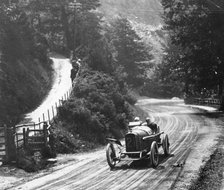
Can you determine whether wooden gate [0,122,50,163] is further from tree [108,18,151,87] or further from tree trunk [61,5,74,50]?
tree [108,18,151,87]

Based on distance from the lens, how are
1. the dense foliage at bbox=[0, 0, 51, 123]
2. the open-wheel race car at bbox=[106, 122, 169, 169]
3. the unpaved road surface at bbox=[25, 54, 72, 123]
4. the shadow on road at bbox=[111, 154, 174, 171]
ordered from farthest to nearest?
the dense foliage at bbox=[0, 0, 51, 123] < the unpaved road surface at bbox=[25, 54, 72, 123] < the open-wheel race car at bbox=[106, 122, 169, 169] < the shadow on road at bbox=[111, 154, 174, 171]

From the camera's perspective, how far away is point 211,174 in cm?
1590

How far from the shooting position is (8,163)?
20297 mm

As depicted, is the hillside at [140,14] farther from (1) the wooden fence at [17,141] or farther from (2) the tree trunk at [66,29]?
(1) the wooden fence at [17,141]

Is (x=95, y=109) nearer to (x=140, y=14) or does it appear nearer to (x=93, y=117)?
(x=93, y=117)

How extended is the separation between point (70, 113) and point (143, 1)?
13800 cm

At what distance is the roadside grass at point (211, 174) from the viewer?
14.1 metres

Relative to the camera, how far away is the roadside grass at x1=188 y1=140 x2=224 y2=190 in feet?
46.3

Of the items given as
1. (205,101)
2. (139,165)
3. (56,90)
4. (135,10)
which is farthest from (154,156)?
(135,10)

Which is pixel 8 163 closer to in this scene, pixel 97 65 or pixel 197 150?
pixel 197 150

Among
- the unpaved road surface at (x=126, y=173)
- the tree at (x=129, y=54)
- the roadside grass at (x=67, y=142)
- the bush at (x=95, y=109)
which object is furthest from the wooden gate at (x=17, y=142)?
the tree at (x=129, y=54)

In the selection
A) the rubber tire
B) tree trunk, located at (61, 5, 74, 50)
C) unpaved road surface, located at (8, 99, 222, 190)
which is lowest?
unpaved road surface, located at (8, 99, 222, 190)

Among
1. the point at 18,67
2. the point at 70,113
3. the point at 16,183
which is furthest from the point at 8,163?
the point at 18,67

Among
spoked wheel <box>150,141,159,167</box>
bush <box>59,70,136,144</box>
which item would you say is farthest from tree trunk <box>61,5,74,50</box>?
spoked wheel <box>150,141,159,167</box>
